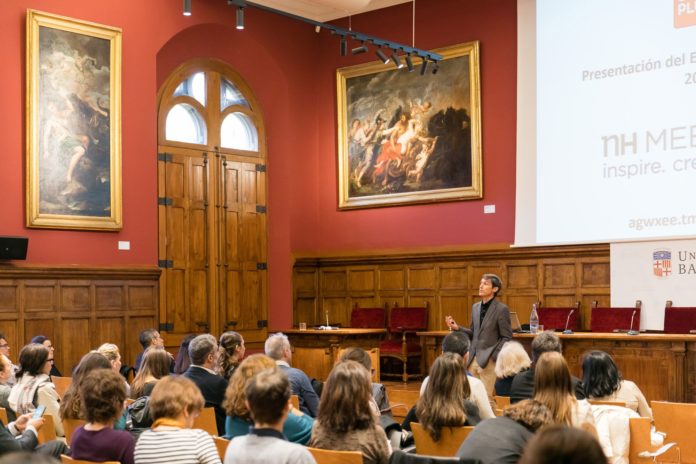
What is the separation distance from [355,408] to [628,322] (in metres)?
7.81

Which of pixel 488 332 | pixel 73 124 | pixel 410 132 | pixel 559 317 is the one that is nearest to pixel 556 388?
pixel 488 332

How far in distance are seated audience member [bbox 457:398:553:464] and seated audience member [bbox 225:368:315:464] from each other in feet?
2.28

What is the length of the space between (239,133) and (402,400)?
8.14 meters

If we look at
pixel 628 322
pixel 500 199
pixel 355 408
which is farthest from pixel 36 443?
pixel 500 199

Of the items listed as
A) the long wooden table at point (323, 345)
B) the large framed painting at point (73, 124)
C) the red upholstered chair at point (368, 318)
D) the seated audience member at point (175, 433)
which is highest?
the large framed painting at point (73, 124)

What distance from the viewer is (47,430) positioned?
215 inches

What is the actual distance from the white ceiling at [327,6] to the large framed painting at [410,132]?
0.91m

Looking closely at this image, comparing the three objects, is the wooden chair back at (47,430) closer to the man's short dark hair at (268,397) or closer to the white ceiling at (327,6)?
the man's short dark hair at (268,397)

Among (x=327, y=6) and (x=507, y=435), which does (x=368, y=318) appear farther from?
(x=507, y=435)

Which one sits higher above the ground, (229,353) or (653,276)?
(653,276)

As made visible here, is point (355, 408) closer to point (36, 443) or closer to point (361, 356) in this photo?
point (361, 356)

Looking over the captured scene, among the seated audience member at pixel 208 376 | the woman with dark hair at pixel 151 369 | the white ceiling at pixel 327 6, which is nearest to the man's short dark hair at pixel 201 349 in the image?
the seated audience member at pixel 208 376

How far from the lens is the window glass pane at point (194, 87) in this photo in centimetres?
1348

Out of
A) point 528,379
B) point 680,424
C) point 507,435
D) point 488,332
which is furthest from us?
point 488,332
